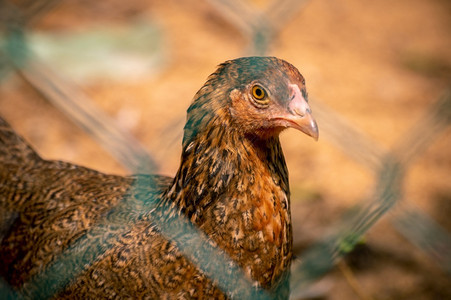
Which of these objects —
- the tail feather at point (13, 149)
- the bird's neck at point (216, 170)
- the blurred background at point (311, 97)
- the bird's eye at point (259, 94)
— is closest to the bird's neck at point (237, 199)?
the bird's neck at point (216, 170)

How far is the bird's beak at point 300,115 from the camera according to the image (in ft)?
5.24

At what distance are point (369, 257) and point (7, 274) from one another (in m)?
1.70

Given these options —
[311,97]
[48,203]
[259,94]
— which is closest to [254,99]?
[259,94]

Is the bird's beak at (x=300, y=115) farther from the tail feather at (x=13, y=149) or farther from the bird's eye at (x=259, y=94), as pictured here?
the tail feather at (x=13, y=149)

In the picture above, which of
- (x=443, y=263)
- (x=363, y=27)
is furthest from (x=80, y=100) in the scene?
(x=363, y=27)

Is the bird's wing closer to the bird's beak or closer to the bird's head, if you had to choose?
the bird's head

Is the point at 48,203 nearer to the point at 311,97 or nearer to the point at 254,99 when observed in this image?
the point at 254,99

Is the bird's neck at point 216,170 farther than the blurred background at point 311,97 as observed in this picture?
No

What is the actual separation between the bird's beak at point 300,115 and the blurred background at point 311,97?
0.55 metres

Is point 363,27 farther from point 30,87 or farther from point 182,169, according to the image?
point 182,169

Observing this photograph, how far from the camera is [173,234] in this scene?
167 centimetres

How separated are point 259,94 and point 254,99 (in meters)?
0.02

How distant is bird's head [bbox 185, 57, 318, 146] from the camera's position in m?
1.63

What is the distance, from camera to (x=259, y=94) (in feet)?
5.42
